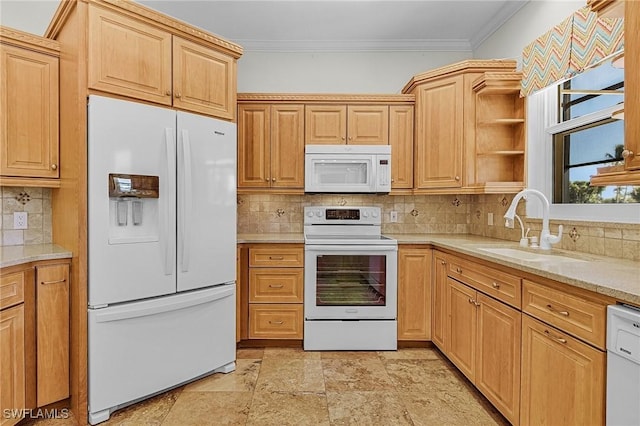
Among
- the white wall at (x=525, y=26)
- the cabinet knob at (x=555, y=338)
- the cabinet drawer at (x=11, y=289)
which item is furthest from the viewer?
the white wall at (x=525, y=26)

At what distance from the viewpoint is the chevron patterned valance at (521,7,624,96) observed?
191cm

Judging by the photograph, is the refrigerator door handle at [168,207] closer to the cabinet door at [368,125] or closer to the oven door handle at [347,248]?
the oven door handle at [347,248]

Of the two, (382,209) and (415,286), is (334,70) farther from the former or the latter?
(415,286)

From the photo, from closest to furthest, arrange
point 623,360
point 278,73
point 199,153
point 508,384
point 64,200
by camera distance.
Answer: point 623,360 → point 508,384 → point 64,200 → point 199,153 → point 278,73

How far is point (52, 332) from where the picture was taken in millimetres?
1972

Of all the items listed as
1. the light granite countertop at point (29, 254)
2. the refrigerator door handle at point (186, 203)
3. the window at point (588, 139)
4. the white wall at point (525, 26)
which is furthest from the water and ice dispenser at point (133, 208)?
the white wall at point (525, 26)

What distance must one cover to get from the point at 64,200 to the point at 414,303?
2615 mm

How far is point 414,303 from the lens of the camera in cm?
301

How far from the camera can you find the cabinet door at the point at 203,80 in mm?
2271

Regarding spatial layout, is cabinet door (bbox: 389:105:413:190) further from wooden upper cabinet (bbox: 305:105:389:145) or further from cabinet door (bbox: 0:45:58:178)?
cabinet door (bbox: 0:45:58:178)

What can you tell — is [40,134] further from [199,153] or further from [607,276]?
[607,276]

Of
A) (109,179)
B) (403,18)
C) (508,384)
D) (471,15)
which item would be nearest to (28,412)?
(109,179)

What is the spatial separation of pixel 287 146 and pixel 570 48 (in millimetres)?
2196

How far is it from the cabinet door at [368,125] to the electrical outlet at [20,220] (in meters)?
2.51
